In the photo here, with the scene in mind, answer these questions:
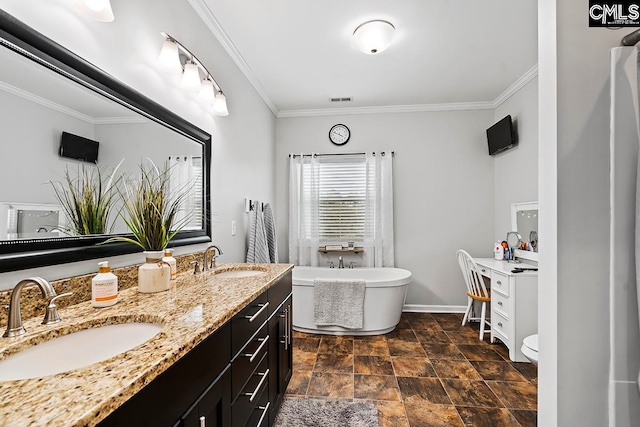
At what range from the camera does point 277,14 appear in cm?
222

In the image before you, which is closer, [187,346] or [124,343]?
[187,346]

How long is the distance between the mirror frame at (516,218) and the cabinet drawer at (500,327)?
69 cm

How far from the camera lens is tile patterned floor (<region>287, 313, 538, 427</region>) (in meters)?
1.92

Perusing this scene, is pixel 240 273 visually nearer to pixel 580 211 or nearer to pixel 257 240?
pixel 257 240

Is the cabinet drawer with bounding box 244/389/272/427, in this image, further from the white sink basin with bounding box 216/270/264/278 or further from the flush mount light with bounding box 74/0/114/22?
the flush mount light with bounding box 74/0/114/22

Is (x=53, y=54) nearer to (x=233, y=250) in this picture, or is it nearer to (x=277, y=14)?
(x=277, y=14)

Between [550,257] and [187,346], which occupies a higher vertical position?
[550,257]

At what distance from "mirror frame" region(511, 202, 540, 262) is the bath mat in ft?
7.35

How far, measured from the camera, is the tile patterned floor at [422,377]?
1.92m

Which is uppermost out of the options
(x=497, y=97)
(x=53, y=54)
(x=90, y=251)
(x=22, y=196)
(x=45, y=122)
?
(x=497, y=97)

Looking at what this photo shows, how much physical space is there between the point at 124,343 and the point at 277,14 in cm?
224

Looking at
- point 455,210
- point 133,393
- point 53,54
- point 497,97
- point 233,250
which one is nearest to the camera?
point 133,393

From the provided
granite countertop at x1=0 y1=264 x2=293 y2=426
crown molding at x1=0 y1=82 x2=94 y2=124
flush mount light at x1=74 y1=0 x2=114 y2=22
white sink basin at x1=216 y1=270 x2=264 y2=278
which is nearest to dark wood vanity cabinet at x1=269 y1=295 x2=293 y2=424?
white sink basin at x1=216 y1=270 x2=264 y2=278

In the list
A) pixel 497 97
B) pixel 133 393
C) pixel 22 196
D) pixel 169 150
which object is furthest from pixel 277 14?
pixel 497 97
